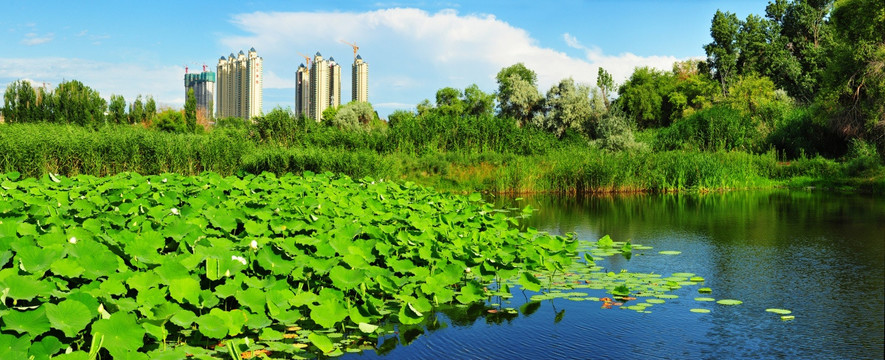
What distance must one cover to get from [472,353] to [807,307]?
9.26 ft

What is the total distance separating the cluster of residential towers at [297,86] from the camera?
70.7 m

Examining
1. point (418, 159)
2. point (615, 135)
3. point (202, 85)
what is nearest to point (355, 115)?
point (615, 135)

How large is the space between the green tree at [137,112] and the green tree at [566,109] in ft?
68.2

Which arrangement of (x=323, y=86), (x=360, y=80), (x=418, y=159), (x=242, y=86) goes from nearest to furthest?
(x=418, y=159) < (x=360, y=80) < (x=323, y=86) < (x=242, y=86)

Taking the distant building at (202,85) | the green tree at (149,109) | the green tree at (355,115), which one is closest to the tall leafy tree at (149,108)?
the green tree at (149,109)

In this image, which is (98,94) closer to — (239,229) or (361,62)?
(239,229)

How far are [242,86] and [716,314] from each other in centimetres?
7807

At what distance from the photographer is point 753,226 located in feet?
34.8

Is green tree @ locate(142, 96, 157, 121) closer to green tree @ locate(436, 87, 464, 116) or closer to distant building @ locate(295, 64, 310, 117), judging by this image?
green tree @ locate(436, 87, 464, 116)

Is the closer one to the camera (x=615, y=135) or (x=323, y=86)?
(x=615, y=135)

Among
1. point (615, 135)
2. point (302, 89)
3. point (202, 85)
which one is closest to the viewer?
point (615, 135)

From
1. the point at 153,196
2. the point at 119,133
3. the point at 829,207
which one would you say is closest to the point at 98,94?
the point at 119,133

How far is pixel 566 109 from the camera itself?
93.9 ft

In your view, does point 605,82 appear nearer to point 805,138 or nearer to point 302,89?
point 805,138
